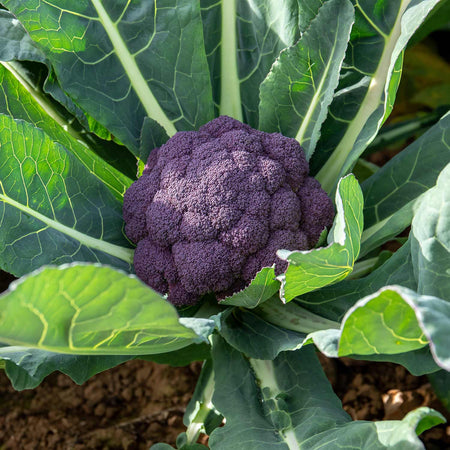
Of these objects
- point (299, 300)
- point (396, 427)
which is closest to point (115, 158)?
point (299, 300)

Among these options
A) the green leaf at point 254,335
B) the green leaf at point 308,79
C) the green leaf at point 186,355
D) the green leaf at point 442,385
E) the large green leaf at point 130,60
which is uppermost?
the large green leaf at point 130,60

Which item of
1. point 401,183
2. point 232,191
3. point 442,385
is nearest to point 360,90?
point 401,183

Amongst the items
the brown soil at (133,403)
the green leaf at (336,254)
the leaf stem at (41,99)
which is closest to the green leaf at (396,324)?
the green leaf at (336,254)

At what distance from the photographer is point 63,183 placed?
1420 millimetres

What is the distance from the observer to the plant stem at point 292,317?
141cm

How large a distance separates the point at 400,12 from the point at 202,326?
99 cm

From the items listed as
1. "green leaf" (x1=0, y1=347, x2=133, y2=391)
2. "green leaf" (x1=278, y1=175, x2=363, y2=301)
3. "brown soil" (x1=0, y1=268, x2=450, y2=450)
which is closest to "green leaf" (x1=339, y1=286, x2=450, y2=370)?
"green leaf" (x1=278, y1=175, x2=363, y2=301)

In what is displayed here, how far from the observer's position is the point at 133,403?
6.16ft

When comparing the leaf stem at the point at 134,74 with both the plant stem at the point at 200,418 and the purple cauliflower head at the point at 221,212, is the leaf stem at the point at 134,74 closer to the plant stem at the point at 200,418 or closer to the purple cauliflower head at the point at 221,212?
the purple cauliflower head at the point at 221,212

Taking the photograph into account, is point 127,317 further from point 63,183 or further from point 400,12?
point 400,12

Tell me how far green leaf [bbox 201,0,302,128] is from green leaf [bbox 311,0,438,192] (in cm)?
22

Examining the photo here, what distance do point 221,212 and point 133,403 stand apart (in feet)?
2.76

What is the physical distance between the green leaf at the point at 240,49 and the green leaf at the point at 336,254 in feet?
2.19

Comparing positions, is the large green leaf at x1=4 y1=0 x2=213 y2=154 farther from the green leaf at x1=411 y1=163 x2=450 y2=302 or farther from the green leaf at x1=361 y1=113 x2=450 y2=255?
the green leaf at x1=411 y1=163 x2=450 y2=302
